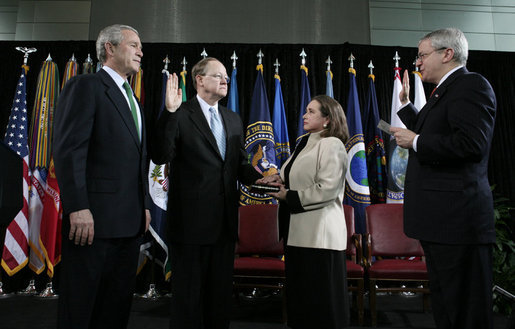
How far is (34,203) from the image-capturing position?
446 cm

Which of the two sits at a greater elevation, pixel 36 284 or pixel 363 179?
pixel 363 179

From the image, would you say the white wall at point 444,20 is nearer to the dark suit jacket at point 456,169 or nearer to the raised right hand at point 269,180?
the raised right hand at point 269,180

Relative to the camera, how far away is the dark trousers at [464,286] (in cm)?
159

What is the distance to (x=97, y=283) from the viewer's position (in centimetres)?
169

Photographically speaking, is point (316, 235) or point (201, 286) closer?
point (201, 286)

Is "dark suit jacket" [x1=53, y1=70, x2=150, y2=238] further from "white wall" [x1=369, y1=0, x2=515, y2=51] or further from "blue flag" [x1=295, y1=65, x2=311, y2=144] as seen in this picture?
"white wall" [x1=369, y1=0, x2=515, y2=51]

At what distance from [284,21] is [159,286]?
13.2 feet

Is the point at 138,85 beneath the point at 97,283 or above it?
above

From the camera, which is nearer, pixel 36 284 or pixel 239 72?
pixel 36 284

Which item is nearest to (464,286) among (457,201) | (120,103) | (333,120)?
(457,201)

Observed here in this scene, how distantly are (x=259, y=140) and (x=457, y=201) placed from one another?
3082mm

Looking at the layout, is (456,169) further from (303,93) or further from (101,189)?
(303,93)

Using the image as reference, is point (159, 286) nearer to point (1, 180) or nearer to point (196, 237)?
point (196, 237)

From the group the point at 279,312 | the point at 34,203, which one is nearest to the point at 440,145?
the point at 279,312
